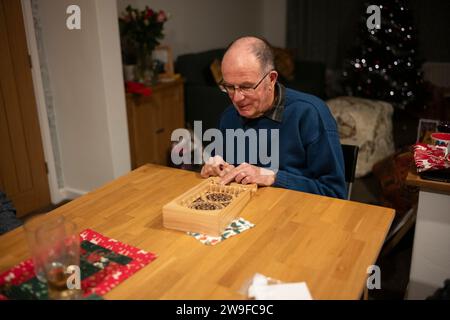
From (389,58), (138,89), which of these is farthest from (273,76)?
(389,58)

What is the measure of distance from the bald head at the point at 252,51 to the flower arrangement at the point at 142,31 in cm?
215

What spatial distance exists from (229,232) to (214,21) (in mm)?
4491

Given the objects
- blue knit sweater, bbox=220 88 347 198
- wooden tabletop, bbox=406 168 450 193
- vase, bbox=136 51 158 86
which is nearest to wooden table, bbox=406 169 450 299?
wooden tabletop, bbox=406 168 450 193

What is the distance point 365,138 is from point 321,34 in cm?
271

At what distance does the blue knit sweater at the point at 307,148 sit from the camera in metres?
1.66

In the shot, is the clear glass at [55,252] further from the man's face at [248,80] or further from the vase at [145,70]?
the vase at [145,70]

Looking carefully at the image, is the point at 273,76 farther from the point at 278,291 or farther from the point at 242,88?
the point at 278,291

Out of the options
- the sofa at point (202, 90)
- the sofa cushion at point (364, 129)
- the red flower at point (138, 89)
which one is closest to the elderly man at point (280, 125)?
the red flower at point (138, 89)

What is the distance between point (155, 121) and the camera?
3.79 meters

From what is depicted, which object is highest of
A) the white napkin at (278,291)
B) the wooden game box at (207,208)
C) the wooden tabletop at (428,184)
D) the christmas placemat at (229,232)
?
the wooden game box at (207,208)

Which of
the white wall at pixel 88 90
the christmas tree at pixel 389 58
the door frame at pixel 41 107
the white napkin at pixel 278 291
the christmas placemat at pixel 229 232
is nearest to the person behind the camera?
the white napkin at pixel 278 291

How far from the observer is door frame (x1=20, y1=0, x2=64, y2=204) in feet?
9.93

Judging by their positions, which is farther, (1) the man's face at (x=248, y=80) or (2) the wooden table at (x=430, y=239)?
(2) the wooden table at (x=430, y=239)
